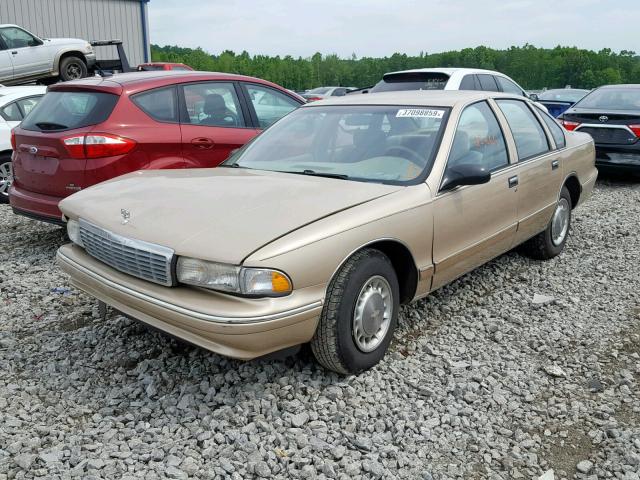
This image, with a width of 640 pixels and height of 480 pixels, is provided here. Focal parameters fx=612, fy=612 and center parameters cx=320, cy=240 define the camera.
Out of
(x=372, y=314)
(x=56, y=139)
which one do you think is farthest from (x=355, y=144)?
(x=56, y=139)

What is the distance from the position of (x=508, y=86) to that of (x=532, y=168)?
6.05 meters

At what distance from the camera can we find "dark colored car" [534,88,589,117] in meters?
14.7

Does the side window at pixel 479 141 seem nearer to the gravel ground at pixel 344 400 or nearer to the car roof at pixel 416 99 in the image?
the car roof at pixel 416 99

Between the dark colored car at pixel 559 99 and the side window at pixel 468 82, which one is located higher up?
the side window at pixel 468 82

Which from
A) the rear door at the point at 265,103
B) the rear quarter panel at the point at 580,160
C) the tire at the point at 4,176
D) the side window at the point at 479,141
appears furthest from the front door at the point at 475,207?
the tire at the point at 4,176

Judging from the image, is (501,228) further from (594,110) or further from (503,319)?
(594,110)

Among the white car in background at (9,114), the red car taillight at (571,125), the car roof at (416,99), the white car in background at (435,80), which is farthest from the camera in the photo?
the red car taillight at (571,125)

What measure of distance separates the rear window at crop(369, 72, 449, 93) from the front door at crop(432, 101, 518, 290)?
449 centimetres

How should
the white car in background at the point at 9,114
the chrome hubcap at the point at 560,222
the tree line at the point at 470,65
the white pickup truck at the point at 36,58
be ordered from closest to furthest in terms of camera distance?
1. the chrome hubcap at the point at 560,222
2. the white car in background at the point at 9,114
3. the white pickup truck at the point at 36,58
4. the tree line at the point at 470,65

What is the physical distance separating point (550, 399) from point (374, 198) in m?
1.42

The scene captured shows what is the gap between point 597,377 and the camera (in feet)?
11.5

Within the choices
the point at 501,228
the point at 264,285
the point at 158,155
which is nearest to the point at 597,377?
the point at 501,228

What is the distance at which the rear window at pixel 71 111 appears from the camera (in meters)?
5.23

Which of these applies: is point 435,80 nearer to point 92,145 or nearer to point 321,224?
point 92,145
